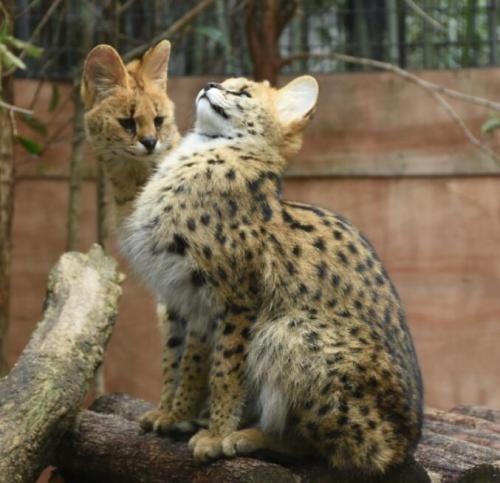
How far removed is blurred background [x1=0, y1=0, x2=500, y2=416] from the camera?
7.55 meters

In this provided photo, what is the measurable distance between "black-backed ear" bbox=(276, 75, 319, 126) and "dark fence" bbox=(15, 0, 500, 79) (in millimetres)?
3071

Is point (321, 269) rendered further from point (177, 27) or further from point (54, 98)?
point (54, 98)

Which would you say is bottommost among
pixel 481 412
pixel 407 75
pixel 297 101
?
pixel 481 412

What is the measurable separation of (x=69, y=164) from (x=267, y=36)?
1585 millimetres

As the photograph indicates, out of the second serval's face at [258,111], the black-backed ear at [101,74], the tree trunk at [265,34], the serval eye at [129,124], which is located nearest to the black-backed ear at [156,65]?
the black-backed ear at [101,74]

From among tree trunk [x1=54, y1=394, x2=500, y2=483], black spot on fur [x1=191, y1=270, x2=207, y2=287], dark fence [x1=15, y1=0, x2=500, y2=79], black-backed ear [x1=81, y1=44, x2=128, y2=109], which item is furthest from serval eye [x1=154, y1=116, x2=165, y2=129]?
dark fence [x1=15, y1=0, x2=500, y2=79]

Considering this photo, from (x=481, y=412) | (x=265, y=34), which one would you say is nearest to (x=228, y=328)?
(x=481, y=412)

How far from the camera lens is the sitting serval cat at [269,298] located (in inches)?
172

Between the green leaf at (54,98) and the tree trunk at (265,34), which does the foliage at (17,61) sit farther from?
the tree trunk at (265,34)

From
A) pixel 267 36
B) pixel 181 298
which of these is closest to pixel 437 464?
pixel 181 298

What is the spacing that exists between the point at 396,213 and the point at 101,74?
2.83 meters

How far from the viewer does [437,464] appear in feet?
15.8

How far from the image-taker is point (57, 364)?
16.2ft

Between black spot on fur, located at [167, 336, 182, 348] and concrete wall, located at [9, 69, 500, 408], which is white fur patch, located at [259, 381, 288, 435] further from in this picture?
concrete wall, located at [9, 69, 500, 408]
